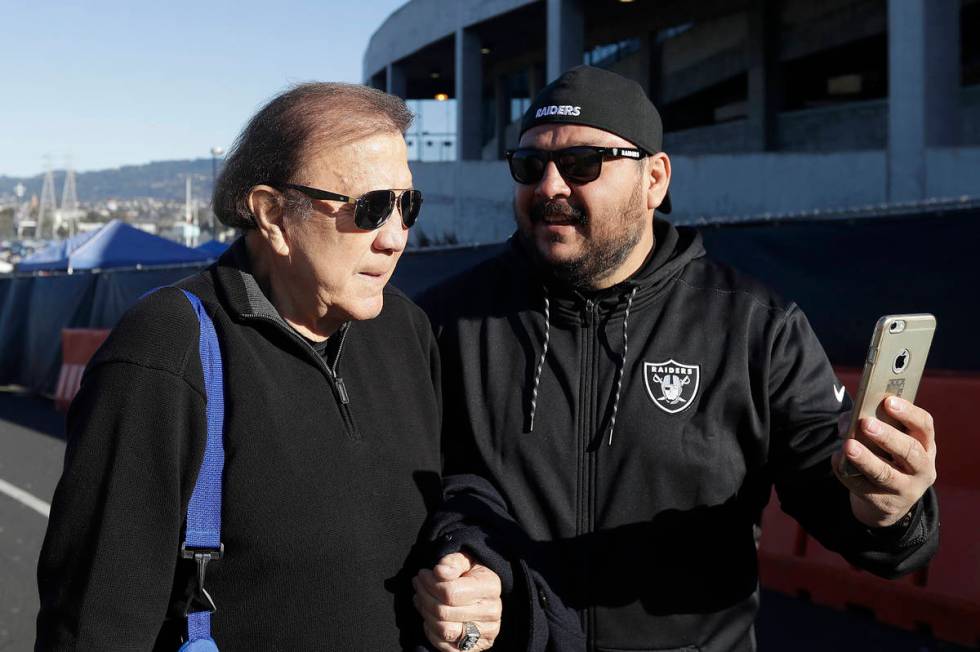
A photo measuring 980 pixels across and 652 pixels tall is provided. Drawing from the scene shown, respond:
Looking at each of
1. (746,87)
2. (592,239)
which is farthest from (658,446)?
(746,87)

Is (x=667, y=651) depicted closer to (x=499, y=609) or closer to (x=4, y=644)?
(x=499, y=609)

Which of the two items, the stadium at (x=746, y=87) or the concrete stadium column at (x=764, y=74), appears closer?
the stadium at (x=746, y=87)

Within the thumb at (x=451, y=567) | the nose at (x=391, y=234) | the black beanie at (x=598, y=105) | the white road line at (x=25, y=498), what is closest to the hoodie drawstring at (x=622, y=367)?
the black beanie at (x=598, y=105)

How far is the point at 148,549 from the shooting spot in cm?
197

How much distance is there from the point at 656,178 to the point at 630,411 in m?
0.74

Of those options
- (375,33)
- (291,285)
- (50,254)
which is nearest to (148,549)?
(291,285)

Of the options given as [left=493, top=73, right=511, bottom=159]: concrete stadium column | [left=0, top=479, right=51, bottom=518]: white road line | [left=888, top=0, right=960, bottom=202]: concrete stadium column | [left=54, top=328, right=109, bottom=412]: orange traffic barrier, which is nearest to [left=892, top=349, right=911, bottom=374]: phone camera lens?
[left=0, top=479, right=51, bottom=518]: white road line

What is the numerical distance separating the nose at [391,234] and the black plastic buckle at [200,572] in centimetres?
78

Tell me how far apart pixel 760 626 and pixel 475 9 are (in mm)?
27089

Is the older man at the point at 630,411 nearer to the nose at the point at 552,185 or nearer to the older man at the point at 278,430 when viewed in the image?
the nose at the point at 552,185

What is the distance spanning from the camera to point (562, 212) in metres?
2.91

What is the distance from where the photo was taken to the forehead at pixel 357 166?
91.1 inches

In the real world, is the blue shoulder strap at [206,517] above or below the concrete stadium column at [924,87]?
below

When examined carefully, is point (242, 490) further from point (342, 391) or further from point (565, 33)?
point (565, 33)
